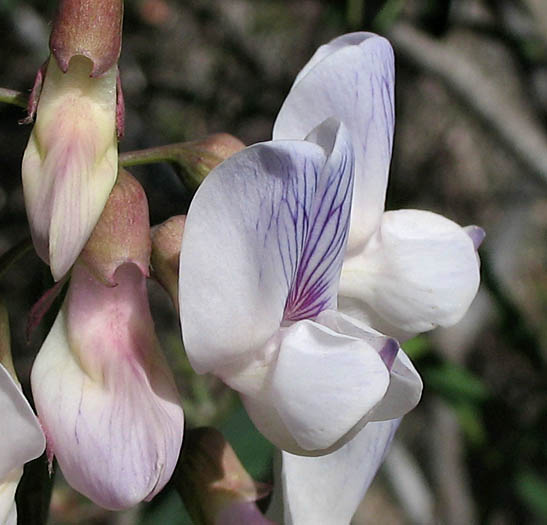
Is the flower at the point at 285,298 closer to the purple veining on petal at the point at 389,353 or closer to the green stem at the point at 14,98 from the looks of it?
the purple veining on petal at the point at 389,353

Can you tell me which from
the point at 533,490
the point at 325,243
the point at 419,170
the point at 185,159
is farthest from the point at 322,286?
the point at 419,170

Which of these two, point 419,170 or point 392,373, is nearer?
point 392,373

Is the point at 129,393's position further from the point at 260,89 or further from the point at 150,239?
the point at 260,89

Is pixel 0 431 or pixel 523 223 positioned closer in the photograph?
pixel 0 431

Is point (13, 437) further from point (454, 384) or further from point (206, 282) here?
point (454, 384)

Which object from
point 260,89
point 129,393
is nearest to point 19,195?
point 260,89
